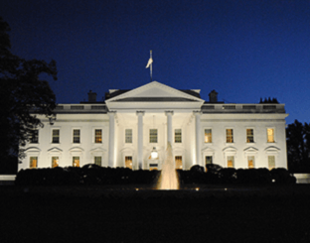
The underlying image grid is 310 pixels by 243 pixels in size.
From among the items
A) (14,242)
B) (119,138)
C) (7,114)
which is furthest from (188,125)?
(14,242)

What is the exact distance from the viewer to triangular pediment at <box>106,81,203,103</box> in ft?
111

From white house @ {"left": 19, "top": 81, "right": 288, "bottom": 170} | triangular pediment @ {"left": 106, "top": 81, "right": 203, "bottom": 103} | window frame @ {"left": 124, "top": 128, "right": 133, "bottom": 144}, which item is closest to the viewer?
triangular pediment @ {"left": 106, "top": 81, "right": 203, "bottom": 103}

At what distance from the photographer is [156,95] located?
112 ft

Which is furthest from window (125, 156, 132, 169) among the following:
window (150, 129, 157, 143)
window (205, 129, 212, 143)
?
window (205, 129, 212, 143)

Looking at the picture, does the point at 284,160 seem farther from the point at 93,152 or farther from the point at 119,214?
the point at 119,214

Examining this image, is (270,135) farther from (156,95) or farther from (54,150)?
(54,150)

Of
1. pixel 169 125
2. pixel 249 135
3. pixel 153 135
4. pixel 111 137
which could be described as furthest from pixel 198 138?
pixel 111 137

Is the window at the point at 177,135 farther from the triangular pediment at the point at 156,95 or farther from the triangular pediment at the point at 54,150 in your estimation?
the triangular pediment at the point at 54,150

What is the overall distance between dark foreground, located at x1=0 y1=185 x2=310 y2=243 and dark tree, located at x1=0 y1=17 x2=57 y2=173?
4.98 metres

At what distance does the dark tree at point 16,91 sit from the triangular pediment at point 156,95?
14.3 m

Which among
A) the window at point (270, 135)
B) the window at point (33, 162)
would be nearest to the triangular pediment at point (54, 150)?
the window at point (33, 162)

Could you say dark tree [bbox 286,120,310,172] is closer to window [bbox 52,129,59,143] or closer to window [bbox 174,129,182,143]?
window [bbox 174,129,182,143]

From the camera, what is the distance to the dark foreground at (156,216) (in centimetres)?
662

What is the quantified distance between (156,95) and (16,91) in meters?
18.1
